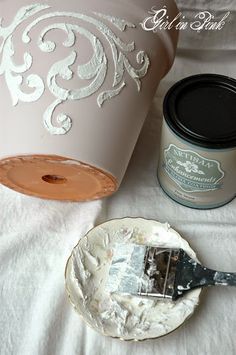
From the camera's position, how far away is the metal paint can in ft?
1.51

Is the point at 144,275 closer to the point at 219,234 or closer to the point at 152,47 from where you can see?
the point at 219,234

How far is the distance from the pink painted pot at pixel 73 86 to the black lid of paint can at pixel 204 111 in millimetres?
31

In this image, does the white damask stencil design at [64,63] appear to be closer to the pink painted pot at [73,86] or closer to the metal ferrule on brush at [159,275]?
the pink painted pot at [73,86]

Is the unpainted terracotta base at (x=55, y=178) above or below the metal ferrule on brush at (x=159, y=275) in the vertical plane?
above

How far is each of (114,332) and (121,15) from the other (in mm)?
274

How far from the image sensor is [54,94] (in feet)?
1.45

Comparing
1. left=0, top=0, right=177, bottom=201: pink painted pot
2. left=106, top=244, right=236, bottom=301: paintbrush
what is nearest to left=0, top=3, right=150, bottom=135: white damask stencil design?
left=0, top=0, right=177, bottom=201: pink painted pot

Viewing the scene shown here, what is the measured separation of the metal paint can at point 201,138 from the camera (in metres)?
0.46

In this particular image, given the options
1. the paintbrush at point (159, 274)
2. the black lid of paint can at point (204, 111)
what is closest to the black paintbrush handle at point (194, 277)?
the paintbrush at point (159, 274)

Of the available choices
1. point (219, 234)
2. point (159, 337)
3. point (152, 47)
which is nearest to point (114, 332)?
point (159, 337)

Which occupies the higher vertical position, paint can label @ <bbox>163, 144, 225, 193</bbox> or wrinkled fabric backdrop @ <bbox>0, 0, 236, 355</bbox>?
paint can label @ <bbox>163, 144, 225, 193</bbox>

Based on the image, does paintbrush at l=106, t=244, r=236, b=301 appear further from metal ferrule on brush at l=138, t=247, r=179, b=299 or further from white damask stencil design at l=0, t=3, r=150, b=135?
white damask stencil design at l=0, t=3, r=150, b=135

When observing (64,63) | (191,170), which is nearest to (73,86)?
(64,63)

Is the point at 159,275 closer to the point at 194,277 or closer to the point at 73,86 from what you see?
the point at 194,277
